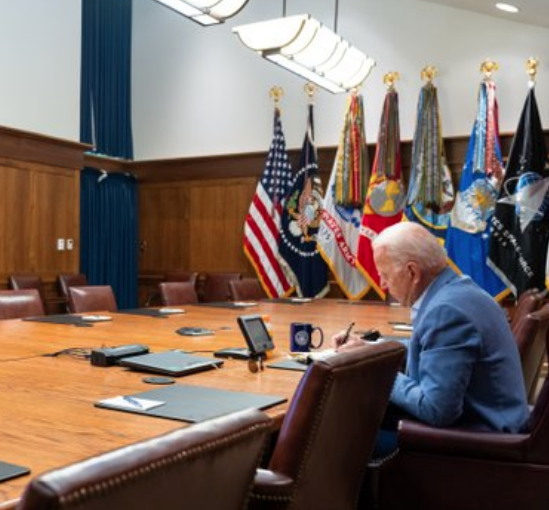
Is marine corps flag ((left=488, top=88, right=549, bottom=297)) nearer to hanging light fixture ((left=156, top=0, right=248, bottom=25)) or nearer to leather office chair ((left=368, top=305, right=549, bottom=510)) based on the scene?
hanging light fixture ((left=156, top=0, right=248, bottom=25))

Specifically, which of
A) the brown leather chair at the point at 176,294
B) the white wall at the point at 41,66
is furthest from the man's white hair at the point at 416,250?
the white wall at the point at 41,66

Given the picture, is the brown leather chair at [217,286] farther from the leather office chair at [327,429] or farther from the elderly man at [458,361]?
the leather office chair at [327,429]

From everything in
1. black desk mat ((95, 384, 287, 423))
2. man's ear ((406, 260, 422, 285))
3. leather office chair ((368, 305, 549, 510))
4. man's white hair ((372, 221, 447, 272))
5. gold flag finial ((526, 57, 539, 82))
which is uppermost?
gold flag finial ((526, 57, 539, 82))

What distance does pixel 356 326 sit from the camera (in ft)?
12.4

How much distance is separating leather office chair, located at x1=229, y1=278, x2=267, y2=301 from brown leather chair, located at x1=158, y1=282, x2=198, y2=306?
0.43 meters

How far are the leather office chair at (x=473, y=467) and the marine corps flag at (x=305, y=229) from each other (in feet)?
17.2

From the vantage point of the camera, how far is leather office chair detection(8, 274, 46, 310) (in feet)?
21.9

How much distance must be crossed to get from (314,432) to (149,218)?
25.8 ft

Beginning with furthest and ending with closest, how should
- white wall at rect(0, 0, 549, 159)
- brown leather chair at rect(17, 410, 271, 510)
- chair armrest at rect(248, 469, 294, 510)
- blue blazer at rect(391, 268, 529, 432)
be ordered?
white wall at rect(0, 0, 549, 159) → blue blazer at rect(391, 268, 529, 432) → chair armrest at rect(248, 469, 294, 510) → brown leather chair at rect(17, 410, 271, 510)

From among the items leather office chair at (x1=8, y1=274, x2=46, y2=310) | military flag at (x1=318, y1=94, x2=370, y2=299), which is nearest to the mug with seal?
military flag at (x1=318, y1=94, x2=370, y2=299)

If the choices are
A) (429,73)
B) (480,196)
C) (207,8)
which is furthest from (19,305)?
(429,73)

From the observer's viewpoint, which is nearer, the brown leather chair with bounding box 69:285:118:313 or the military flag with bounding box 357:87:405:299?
the brown leather chair with bounding box 69:285:118:313

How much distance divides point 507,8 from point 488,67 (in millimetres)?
842

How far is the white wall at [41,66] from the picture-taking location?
711 cm
